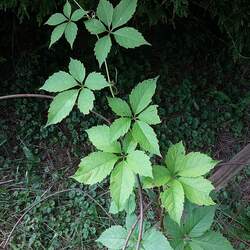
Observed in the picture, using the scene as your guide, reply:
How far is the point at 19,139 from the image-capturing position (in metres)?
2.51

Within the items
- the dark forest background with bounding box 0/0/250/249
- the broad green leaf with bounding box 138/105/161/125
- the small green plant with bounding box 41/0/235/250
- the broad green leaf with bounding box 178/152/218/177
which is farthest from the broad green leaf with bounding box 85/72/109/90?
the dark forest background with bounding box 0/0/250/249

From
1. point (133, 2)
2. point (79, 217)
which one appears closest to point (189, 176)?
point (133, 2)

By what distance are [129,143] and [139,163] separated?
7cm

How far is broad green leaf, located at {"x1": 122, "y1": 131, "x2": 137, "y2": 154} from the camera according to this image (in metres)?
0.80

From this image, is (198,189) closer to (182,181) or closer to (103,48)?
(182,181)

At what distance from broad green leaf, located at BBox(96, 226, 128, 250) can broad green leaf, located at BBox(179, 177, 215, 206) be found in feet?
0.73

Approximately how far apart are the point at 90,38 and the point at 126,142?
1.88m

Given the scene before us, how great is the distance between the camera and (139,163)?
0.76 metres

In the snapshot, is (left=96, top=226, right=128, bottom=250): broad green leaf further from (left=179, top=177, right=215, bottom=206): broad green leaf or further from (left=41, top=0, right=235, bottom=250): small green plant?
(left=179, top=177, right=215, bottom=206): broad green leaf

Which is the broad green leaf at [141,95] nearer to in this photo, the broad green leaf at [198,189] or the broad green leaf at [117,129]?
the broad green leaf at [117,129]

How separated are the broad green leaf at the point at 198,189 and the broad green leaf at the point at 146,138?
10 cm

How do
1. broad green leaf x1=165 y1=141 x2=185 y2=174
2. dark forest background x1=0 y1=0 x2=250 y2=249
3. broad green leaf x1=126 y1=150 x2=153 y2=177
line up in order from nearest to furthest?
broad green leaf x1=126 y1=150 x2=153 y2=177, broad green leaf x1=165 y1=141 x2=185 y2=174, dark forest background x1=0 y1=0 x2=250 y2=249

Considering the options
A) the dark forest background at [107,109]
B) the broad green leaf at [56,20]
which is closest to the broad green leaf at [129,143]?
the broad green leaf at [56,20]

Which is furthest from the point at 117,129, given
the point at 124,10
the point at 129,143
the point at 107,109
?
the point at 107,109
